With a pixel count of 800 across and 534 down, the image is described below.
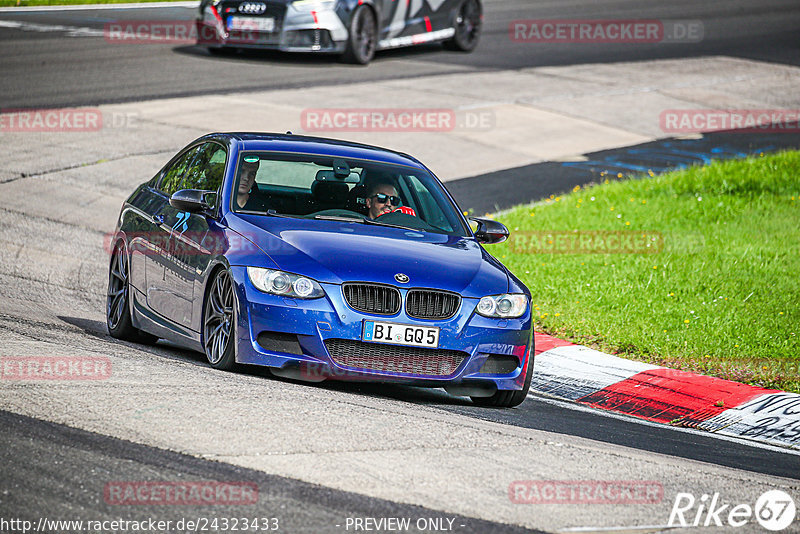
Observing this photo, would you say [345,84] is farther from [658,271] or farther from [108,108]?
[658,271]

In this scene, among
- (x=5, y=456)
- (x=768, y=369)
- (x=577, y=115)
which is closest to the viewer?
(x=5, y=456)

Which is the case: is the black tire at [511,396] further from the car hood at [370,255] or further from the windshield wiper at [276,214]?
the windshield wiper at [276,214]

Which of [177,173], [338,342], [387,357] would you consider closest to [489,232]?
[387,357]

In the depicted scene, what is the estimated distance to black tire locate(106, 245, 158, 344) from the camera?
895cm

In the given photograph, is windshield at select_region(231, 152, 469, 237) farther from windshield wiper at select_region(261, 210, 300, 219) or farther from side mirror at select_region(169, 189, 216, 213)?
side mirror at select_region(169, 189, 216, 213)

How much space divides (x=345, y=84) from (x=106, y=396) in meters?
15.2

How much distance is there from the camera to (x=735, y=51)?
28188mm

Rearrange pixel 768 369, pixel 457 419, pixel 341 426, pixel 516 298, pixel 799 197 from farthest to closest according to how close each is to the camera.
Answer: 1. pixel 799 197
2. pixel 768 369
3. pixel 516 298
4. pixel 457 419
5. pixel 341 426

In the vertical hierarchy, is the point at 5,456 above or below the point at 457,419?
above

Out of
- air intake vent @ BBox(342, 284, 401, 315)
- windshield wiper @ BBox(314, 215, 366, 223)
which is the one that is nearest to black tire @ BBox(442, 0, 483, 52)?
windshield wiper @ BBox(314, 215, 366, 223)

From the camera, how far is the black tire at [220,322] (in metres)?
7.30

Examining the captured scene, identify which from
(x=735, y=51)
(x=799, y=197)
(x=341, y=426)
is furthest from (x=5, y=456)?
(x=735, y=51)

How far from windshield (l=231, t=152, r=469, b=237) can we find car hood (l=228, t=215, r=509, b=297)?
216 mm

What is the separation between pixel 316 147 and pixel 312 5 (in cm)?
1239
